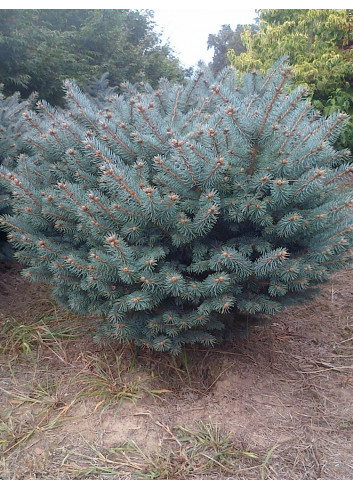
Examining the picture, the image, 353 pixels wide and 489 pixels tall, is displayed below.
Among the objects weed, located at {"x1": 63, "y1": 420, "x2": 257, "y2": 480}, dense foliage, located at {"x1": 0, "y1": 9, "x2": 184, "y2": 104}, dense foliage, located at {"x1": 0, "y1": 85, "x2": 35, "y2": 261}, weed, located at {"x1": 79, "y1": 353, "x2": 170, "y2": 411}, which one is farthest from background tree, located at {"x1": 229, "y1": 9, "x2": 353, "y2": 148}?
weed, located at {"x1": 63, "y1": 420, "x2": 257, "y2": 480}

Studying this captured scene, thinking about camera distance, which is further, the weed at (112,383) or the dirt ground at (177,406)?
the weed at (112,383)

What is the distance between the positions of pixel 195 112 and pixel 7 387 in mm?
2275

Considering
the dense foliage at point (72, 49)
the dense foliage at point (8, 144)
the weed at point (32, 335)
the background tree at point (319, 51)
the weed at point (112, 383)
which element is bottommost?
the weed at point (32, 335)

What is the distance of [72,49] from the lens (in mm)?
7625

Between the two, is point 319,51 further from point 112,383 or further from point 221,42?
point 221,42

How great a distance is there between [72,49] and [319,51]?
3.84 meters

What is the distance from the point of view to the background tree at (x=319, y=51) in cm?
647

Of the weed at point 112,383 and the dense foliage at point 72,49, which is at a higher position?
the dense foliage at point 72,49

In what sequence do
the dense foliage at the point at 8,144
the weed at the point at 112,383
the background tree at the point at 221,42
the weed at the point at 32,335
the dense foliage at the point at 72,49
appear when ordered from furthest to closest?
the background tree at the point at 221,42 < the dense foliage at the point at 72,49 < the dense foliage at the point at 8,144 < the weed at the point at 32,335 < the weed at the point at 112,383

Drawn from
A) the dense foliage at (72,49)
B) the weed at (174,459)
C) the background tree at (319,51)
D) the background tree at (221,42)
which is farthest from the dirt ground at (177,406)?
the background tree at (221,42)

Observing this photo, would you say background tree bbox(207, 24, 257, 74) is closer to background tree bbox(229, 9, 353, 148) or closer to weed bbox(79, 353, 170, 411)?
background tree bbox(229, 9, 353, 148)

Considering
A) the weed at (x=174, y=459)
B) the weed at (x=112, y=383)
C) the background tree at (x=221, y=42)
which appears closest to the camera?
the weed at (x=174, y=459)

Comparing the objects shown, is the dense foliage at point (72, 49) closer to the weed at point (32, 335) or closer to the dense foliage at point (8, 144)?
the dense foliage at point (8, 144)

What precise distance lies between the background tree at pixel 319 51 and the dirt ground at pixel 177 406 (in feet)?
12.5
